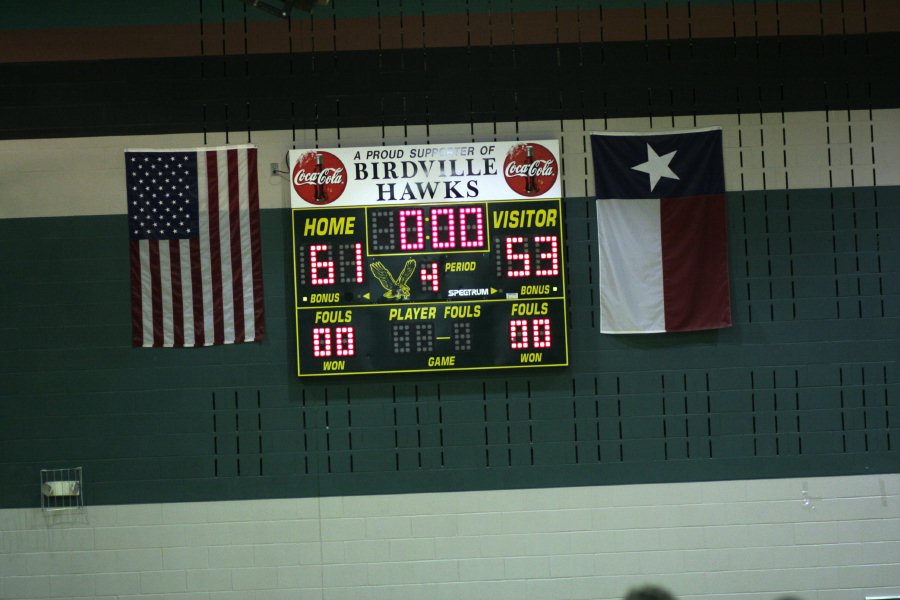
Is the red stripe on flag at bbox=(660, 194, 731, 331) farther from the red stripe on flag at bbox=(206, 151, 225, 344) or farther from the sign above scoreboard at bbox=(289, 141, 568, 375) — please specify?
the red stripe on flag at bbox=(206, 151, 225, 344)

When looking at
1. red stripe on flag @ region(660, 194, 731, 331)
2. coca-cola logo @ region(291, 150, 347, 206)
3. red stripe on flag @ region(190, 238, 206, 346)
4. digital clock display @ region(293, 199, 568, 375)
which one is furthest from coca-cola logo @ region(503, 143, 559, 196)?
red stripe on flag @ region(190, 238, 206, 346)

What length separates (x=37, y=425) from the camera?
631 cm

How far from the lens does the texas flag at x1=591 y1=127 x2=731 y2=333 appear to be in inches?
251

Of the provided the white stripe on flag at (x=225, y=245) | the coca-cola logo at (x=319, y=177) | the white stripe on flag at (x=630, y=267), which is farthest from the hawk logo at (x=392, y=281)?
the white stripe on flag at (x=630, y=267)

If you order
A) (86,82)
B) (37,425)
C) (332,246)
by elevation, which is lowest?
(37,425)

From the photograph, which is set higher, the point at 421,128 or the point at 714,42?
the point at 714,42

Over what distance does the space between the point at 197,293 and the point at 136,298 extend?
0.51 meters

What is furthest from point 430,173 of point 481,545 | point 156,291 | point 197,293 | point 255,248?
point 481,545

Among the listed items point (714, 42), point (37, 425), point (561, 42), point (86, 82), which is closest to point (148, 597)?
point (37, 425)

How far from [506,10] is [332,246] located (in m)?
2.51

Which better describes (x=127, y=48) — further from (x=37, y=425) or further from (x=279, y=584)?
(x=279, y=584)

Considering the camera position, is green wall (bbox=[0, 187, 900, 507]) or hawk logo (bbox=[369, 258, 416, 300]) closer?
hawk logo (bbox=[369, 258, 416, 300])

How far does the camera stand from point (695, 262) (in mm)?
6398

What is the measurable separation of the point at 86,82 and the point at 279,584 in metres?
4.47
